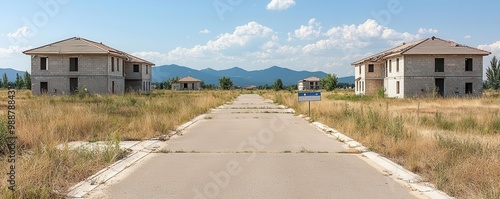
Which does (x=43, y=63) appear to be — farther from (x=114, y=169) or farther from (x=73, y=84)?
(x=114, y=169)

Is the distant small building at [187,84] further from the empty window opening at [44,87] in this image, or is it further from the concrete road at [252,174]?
the concrete road at [252,174]

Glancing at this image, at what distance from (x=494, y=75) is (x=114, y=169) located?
11237cm

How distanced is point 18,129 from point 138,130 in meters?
3.77

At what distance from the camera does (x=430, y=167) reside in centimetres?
762

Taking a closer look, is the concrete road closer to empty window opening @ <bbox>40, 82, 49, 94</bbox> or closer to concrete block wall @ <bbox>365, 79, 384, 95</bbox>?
empty window opening @ <bbox>40, 82, 49, 94</bbox>

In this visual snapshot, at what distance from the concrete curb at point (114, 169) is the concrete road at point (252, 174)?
0.46ft

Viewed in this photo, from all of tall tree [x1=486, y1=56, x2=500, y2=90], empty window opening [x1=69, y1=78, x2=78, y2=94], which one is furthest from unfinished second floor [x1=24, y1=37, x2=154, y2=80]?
tall tree [x1=486, y1=56, x2=500, y2=90]

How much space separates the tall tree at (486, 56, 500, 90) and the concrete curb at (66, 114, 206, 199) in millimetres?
106887

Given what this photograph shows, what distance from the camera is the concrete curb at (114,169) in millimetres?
5998

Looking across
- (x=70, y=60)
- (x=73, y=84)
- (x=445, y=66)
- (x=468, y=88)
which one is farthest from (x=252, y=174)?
(x=73, y=84)

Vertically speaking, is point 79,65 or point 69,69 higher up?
point 79,65

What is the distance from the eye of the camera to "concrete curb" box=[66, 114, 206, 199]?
6.00m

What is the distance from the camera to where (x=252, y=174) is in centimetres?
737

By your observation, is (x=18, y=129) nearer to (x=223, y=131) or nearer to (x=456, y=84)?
(x=223, y=131)
